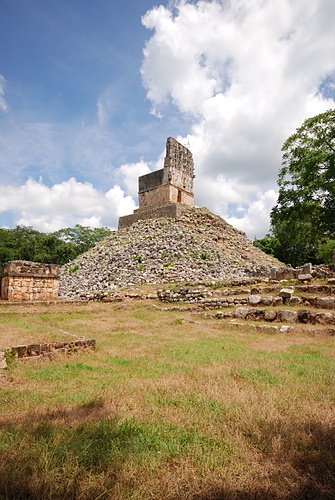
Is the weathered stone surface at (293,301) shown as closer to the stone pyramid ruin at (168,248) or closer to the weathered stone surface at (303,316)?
the weathered stone surface at (303,316)

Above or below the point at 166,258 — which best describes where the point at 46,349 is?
below

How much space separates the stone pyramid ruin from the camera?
22.2 m

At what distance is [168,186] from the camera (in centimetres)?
3453

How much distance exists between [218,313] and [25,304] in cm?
846

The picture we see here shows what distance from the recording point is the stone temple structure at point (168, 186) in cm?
3453

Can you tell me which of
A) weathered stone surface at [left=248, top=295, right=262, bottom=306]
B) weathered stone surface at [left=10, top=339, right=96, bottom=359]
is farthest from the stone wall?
weathered stone surface at [left=10, top=339, right=96, bottom=359]

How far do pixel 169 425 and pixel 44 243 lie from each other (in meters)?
45.0

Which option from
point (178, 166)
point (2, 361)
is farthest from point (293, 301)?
point (178, 166)

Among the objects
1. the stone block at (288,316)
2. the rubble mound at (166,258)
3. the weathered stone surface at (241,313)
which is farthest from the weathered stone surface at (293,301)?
the rubble mound at (166,258)

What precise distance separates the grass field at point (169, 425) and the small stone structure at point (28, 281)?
9.44 m

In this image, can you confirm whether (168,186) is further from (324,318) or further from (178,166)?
(324,318)

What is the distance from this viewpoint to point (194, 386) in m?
4.62

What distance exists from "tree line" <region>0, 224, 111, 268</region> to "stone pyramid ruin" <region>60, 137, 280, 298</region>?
Answer: 13.9m

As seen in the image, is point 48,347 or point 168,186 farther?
point 168,186
